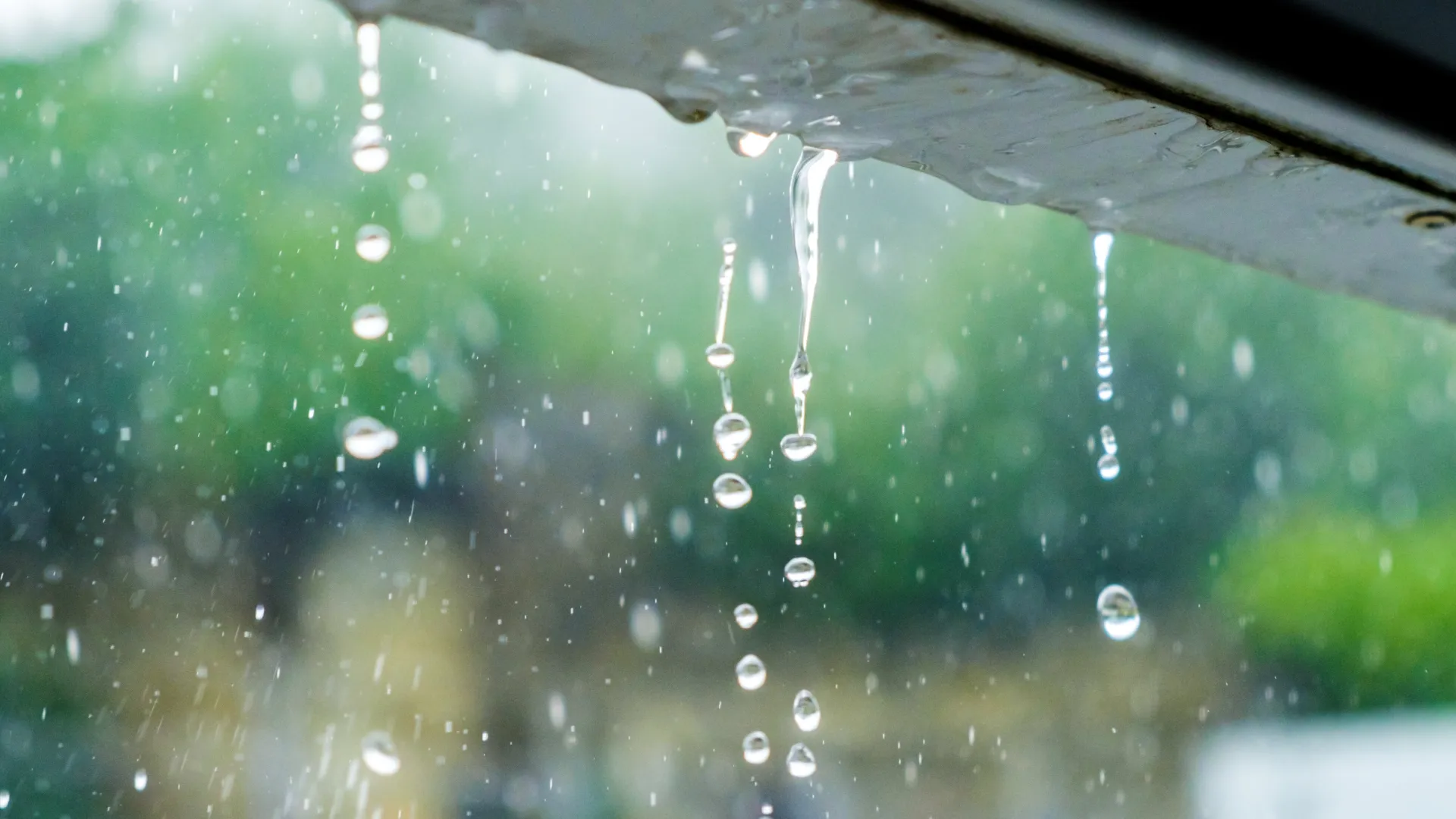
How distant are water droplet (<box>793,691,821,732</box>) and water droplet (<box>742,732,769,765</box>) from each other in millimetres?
245

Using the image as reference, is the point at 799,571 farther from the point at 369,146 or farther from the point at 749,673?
the point at 749,673

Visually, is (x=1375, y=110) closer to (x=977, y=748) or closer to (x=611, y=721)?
(x=611, y=721)

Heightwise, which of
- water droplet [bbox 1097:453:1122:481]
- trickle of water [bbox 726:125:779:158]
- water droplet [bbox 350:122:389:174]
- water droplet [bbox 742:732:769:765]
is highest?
trickle of water [bbox 726:125:779:158]

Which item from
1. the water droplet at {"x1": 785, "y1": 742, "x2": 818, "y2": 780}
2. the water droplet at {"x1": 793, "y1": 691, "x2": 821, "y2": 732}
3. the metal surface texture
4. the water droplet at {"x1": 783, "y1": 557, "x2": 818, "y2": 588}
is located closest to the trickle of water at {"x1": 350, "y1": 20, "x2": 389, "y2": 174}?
the metal surface texture

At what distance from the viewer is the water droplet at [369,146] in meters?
0.54

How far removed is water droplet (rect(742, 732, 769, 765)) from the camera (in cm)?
695

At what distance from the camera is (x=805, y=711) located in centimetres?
716

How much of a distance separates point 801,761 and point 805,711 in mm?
375

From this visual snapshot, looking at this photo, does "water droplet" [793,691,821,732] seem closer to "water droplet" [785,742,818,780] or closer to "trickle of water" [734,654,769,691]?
"water droplet" [785,742,818,780]

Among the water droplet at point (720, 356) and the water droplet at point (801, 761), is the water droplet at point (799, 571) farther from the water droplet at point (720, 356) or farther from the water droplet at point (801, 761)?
the water droplet at point (801, 761)

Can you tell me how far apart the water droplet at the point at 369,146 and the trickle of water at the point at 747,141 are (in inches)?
6.1

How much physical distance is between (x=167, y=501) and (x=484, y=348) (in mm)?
1896

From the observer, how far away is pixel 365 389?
A: 695cm

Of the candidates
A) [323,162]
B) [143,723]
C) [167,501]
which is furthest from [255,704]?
[323,162]
